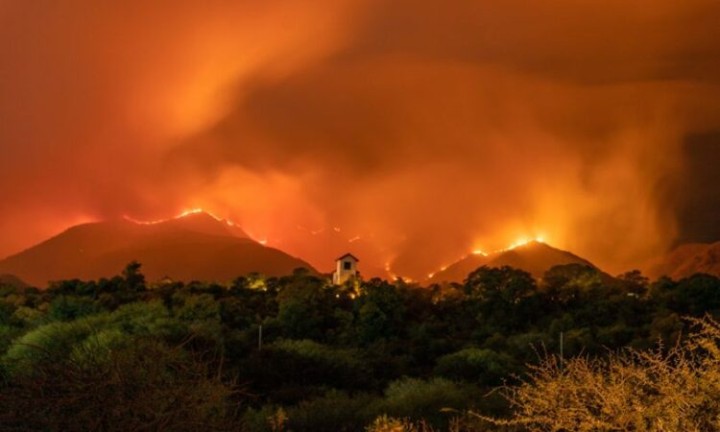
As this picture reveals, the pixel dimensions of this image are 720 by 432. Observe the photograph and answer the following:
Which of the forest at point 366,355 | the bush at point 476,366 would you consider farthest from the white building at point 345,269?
the bush at point 476,366

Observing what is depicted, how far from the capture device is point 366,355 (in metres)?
42.9

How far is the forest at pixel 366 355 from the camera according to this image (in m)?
11.5

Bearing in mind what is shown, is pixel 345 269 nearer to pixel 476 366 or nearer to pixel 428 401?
pixel 476 366

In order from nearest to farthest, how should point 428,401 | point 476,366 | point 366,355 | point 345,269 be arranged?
point 428,401, point 476,366, point 366,355, point 345,269

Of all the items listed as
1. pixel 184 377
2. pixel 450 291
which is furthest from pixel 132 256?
pixel 184 377

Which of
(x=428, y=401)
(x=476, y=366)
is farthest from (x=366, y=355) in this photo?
(x=428, y=401)

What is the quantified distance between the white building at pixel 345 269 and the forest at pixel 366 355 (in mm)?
3546

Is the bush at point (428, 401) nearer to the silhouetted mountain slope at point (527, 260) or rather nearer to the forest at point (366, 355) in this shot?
the forest at point (366, 355)

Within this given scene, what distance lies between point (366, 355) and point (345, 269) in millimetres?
34347

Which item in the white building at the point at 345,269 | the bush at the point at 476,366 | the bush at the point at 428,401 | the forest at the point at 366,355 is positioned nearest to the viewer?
the forest at the point at 366,355

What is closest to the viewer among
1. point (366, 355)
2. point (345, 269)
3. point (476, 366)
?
point (476, 366)

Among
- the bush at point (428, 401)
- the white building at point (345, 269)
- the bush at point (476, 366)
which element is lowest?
the bush at point (428, 401)

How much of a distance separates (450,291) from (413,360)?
22.5 meters

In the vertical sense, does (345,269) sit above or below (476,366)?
above
